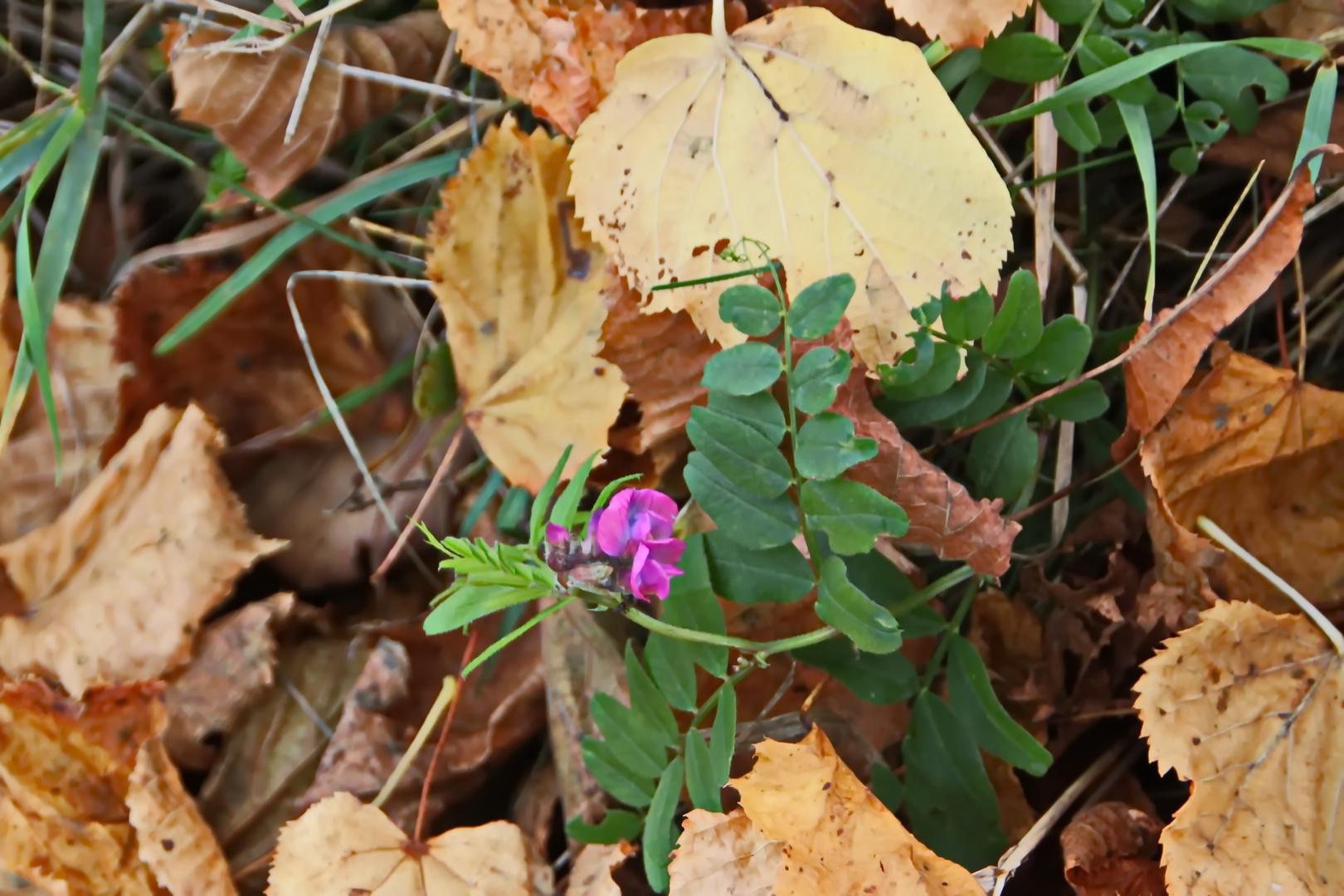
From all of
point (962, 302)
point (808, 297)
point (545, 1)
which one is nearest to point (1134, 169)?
point (962, 302)

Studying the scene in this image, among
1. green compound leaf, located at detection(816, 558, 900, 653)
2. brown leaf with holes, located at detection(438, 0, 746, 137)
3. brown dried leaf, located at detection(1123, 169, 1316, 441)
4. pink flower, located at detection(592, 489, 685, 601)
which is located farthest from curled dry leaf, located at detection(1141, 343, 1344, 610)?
brown leaf with holes, located at detection(438, 0, 746, 137)

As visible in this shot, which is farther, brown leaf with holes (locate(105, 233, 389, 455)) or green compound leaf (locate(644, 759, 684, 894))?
brown leaf with holes (locate(105, 233, 389, 455))

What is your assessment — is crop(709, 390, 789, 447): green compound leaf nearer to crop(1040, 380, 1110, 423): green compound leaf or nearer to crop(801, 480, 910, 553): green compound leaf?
crop(801, 480, 910, 553): green compound leaf

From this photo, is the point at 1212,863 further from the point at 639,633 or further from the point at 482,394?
the point at 482,394

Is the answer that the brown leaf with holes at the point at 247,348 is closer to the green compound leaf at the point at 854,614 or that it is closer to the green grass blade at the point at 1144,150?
the green compound leaf at the point at 854,614

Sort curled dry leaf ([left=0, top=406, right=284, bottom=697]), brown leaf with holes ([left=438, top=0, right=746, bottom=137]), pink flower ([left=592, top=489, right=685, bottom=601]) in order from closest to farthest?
pink flower ([left=592, top=489, right=685, bottom=601]) < brown leaf with holes ([left=438, top=0, right=746, bottom=137]) < curled dry leaf ([left=0, top=406, right=284, bottom=697])
